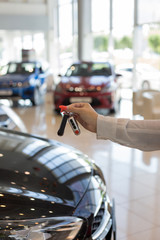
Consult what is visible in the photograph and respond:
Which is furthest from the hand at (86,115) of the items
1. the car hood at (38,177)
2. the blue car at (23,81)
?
the blue car at (23,81)

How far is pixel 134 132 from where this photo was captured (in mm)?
1384

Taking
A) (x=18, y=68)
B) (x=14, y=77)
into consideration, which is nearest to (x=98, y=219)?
(x=14, y=77)

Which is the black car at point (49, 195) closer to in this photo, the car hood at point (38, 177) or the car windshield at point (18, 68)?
the car hood at point (38, 177)

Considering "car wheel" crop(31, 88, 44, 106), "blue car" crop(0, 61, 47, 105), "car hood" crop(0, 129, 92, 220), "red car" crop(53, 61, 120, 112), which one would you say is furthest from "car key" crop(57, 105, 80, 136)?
"car wheel" crop(31, 88, 44, 106)

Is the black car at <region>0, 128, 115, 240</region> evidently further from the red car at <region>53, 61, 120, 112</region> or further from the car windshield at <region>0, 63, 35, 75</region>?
the car windshield at <region>0, 63, 35, 75</region>

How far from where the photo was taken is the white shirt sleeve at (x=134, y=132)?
1371 millimetres

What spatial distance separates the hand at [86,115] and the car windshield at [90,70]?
273 inches

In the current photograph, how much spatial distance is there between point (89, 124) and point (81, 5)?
11739 mm

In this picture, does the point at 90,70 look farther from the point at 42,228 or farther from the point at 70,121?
the point at 70,121

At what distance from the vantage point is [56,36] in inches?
663

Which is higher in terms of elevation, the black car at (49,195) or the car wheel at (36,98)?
the black car at (49,195)

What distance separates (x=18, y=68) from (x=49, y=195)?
842cm

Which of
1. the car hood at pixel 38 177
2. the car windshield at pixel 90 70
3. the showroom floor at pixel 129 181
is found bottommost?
the showroom floor at pixel 129 181

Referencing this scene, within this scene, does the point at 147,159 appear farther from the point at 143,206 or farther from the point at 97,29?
the point at 97,29
